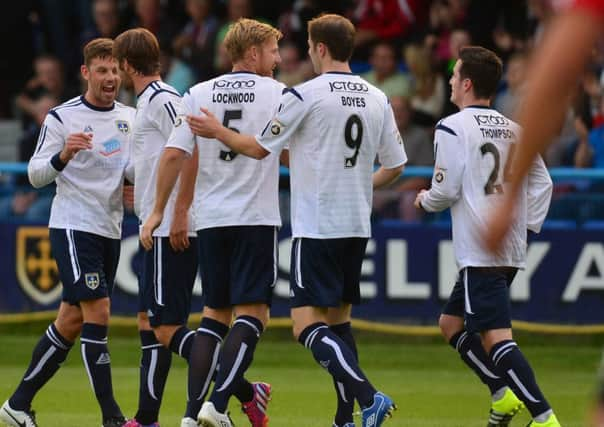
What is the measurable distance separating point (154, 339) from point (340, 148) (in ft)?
5.50

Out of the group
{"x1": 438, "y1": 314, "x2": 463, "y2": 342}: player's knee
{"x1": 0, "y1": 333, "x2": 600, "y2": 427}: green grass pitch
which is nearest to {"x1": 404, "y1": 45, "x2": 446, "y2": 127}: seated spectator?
{"x1": 0, "y1": 333, "x2": 600, "y2": 427}: green grass pitch

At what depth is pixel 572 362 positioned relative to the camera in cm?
1212

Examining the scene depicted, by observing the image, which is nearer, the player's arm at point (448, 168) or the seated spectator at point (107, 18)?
the player's arm at point (448, 168)

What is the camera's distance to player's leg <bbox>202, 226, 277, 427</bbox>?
24.2 feet

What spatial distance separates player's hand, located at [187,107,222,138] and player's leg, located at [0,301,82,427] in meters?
1.64

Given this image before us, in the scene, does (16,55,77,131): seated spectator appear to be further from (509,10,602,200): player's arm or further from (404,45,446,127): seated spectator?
(509,10,602,200): player's arm

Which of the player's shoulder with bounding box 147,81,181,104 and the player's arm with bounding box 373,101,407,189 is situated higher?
the player's shoulder with bounding box 147,81,181,104

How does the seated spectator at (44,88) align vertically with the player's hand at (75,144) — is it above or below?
below

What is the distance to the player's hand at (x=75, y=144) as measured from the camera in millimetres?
7867

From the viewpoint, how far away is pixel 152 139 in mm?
7871

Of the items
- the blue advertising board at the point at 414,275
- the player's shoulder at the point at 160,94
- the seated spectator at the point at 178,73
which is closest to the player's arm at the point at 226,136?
the player's shoulder at the point at 160,94

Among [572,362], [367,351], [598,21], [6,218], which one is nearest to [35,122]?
[6,218]

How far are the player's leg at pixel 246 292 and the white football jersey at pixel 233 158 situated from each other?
97 mm

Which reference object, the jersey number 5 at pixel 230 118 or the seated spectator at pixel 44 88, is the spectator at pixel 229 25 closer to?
the seated spectator at pixel 44 88
